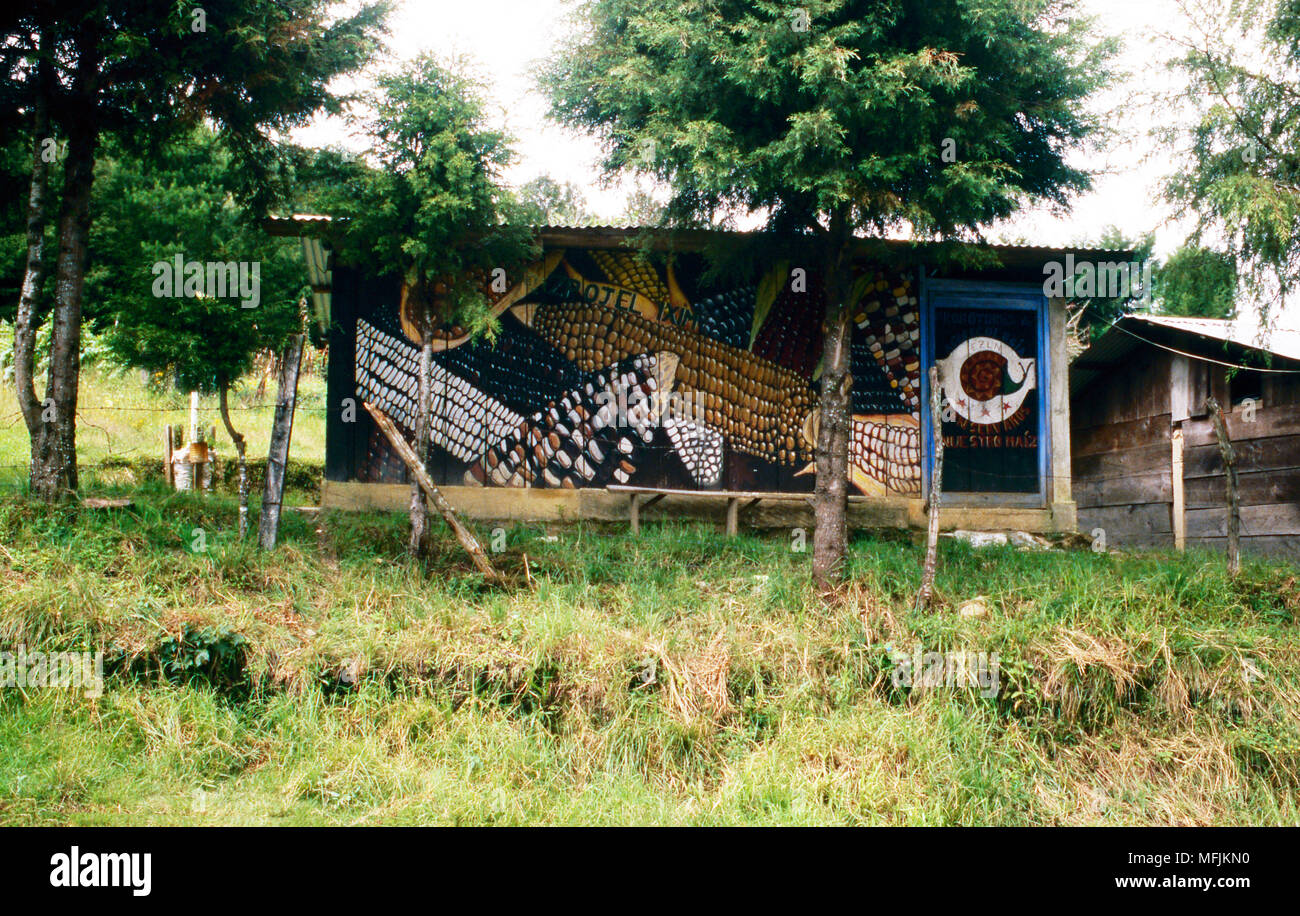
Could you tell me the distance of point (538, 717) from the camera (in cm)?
583

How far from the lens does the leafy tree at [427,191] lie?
25.6ft

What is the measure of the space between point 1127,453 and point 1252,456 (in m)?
2.54

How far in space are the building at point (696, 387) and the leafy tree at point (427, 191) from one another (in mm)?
2103

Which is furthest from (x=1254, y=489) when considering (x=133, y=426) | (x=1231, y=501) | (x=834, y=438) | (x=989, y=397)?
(x=133, y=426)

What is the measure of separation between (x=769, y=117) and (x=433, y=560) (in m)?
5.30

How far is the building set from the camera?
10555mm

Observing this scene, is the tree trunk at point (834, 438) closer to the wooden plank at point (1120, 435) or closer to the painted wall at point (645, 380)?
the painted wall at point (645, 380)

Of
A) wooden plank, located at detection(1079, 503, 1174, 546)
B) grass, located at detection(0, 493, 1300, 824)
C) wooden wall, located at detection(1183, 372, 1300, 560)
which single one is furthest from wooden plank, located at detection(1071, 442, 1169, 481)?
grass, located at detection(0, 493, 1300, 824)

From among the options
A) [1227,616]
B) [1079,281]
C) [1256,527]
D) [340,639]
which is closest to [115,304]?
[340,639]

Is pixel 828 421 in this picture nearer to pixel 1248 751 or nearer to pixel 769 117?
pixel 769 117

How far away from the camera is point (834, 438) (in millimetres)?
7691

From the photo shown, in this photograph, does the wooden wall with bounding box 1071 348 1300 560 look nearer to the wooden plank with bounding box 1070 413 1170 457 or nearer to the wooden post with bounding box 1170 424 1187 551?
the wooden plank with bounding box 1070 413 1170 457

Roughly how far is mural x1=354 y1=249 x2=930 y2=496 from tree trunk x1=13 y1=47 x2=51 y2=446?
3451 millimetres

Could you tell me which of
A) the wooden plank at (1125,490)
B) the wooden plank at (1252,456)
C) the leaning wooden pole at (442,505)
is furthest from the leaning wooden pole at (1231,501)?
the leaning wooden pole at (442,505)
